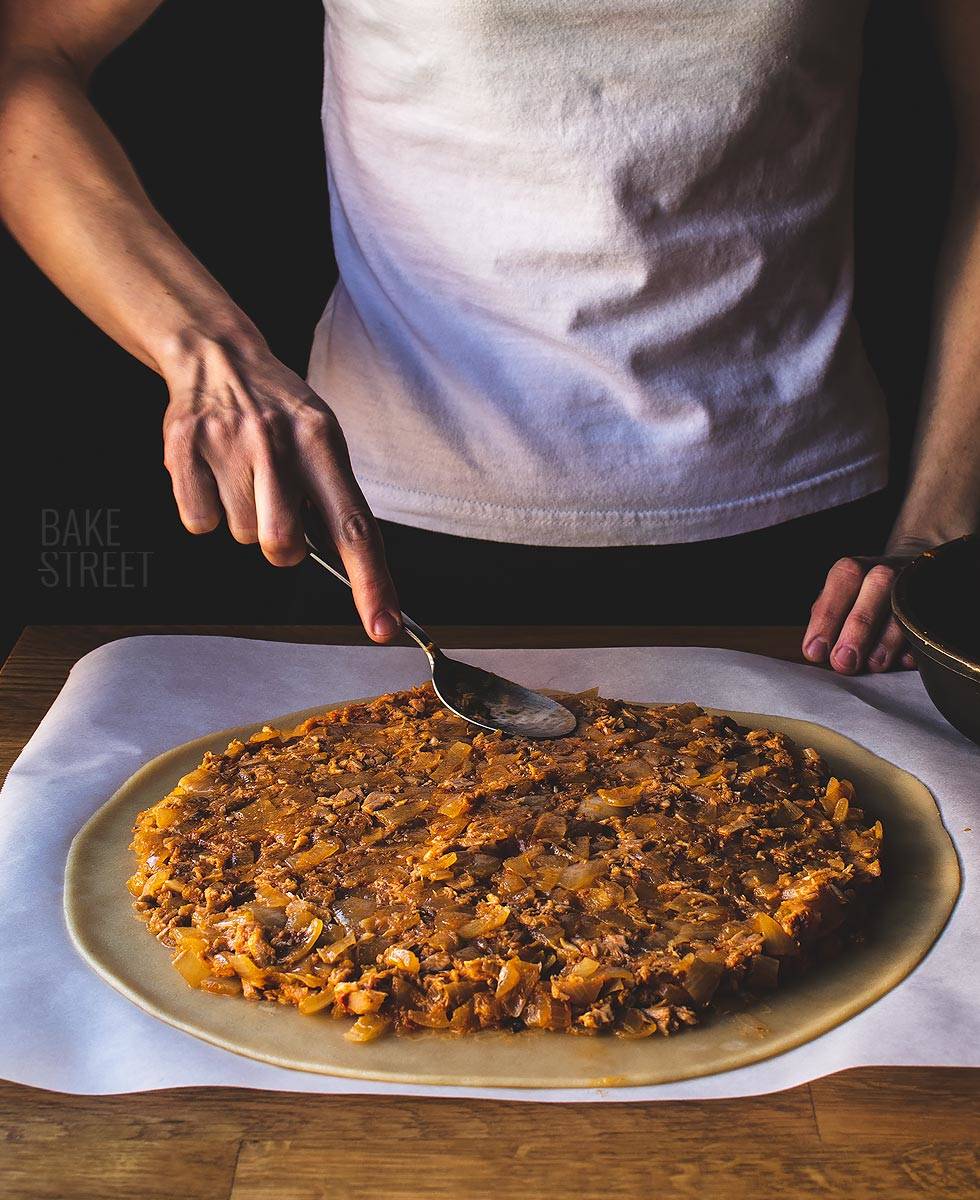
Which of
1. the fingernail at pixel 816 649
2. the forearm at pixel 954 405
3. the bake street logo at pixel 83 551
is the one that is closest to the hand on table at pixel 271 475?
the fingernail at pixel 816 649

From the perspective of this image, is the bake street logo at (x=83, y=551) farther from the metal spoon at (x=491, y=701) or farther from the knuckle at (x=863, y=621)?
the knuckle at (x=863, y=621)

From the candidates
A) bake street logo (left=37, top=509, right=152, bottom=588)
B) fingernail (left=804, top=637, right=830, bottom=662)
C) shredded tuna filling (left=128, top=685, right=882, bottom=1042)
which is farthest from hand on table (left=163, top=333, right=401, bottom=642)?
bake street logo (left=37, top=509, right=152, bottom=588)

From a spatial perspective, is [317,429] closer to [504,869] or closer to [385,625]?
[385,625]

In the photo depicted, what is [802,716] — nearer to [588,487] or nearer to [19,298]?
[588,487]

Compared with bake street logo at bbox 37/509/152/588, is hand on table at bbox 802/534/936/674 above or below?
above

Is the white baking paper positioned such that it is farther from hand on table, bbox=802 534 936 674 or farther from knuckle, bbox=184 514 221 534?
knuckle, bbox=184 514 221 534

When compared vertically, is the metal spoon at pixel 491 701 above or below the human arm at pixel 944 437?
below
